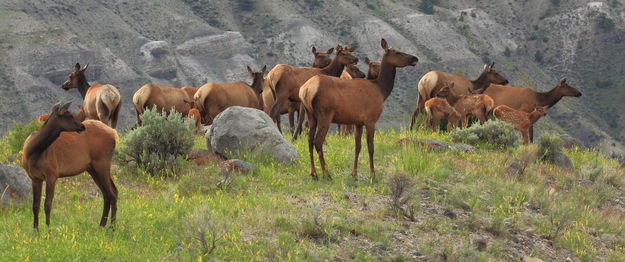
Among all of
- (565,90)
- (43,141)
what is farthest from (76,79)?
(565,90)

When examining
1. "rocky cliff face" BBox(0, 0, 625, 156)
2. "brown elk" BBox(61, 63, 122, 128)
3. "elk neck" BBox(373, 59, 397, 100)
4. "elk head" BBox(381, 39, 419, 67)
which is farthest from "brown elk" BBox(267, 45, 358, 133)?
"rocky cliff face" BBox(0, 0, 625, 156)

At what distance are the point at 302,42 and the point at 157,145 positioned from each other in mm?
111940

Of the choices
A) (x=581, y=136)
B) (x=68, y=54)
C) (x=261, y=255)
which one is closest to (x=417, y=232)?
(x=261, y=255)

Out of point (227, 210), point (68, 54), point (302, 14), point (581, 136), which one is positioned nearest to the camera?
point (227, 210)

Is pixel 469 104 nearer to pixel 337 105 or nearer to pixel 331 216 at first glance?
pixel 337 105

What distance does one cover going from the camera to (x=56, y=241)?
836 centimetres

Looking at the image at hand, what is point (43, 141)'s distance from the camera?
8.60 meters

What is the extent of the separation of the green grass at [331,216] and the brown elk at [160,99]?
664 cm

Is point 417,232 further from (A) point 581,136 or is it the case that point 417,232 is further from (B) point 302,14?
(B) point 302,14

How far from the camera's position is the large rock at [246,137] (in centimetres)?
1384

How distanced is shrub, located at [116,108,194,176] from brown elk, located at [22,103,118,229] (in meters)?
3.44

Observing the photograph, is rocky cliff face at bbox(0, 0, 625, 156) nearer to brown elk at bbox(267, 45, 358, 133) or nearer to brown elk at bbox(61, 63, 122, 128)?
brown elk at bbox(61, 63, 122, 128)

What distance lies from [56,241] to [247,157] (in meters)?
5.65

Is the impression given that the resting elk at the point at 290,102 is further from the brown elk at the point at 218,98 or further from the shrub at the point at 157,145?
the shrub at the point at 157,145
